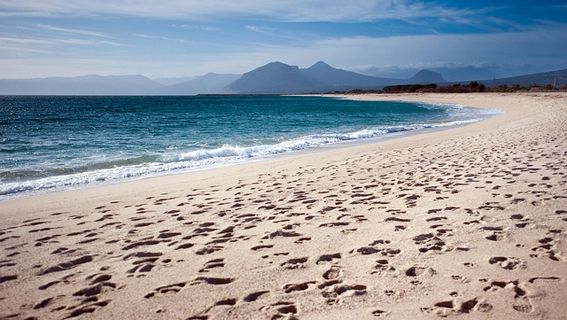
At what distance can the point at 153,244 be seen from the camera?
4977 mm

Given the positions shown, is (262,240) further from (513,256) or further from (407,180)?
(407,180)

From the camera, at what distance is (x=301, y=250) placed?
4.48 meters

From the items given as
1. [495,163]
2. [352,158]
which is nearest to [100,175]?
[352,158]

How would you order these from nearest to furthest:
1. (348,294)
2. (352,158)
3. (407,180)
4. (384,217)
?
(348,294)
(384,217)
(407,180)
(352,158)

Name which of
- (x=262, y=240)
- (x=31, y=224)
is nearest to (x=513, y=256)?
(x=262, y=240)

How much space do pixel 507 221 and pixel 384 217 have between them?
170 cm

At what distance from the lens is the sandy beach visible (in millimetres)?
3256

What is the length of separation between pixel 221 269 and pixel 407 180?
5.44 metres

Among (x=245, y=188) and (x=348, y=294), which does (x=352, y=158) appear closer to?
(x=245, y=188)

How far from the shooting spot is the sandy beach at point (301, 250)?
3.26m

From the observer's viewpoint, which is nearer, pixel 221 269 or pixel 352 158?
pixel 221 269

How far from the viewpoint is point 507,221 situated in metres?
5.00

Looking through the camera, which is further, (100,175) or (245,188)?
(100,175)

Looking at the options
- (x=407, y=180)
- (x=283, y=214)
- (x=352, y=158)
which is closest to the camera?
(x=283, y=214)
